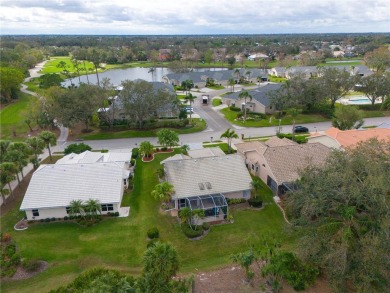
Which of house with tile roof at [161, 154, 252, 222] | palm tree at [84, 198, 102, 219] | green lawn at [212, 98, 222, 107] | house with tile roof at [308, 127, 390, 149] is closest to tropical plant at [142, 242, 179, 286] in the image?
house with tile roof at [161, 154, 252, 222]

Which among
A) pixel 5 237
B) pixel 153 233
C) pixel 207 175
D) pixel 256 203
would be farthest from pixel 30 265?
pixel 256 203

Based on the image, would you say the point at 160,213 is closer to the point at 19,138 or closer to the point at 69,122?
the point at 69,122

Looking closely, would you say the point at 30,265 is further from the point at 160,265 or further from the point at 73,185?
the point at 160,265

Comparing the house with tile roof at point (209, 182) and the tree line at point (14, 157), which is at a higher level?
the tree line at point (14, 157)

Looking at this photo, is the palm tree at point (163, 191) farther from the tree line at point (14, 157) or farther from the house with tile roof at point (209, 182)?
the tree line at point (14, 157)

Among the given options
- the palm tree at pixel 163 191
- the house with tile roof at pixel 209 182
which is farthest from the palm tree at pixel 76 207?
the house with tile roof at pixel 209 182

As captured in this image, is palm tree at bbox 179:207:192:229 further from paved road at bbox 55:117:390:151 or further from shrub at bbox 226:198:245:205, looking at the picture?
paved road at bbox 55:117:390:151
